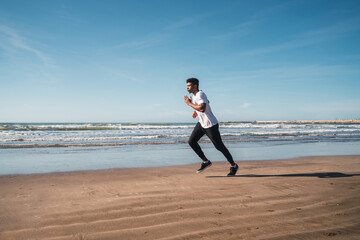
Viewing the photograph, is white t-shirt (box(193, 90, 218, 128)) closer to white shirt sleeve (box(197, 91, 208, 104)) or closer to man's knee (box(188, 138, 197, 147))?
white shirt sleeve (box(197, 91, 208, 104))

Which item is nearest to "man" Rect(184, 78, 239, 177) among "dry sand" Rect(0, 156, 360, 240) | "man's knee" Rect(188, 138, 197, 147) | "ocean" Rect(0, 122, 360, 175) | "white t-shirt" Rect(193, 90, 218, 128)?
"white t-shirt" Rect(193, 90, 218, 128)

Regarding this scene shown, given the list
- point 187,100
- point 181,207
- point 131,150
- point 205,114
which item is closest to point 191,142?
point 205,114

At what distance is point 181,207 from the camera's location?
317cm

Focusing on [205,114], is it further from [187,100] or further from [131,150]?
[131,150]

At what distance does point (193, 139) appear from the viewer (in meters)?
5.75

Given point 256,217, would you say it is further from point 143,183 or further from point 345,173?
point 345,173

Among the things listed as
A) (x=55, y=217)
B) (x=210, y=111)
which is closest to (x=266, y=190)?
(x=210, y=111)

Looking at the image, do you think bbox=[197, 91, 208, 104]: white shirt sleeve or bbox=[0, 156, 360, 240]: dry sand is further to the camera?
bbox=[197, 91, 208, 104]: white shirt sleeve

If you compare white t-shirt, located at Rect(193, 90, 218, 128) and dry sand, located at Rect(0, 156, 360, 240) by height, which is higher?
white t-shirt, located at Rect(193, 90, 218, 128)

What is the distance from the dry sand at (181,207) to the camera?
2.46 m

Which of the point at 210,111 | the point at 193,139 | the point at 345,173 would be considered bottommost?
the point at 345,173

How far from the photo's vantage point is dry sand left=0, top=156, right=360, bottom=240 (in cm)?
246

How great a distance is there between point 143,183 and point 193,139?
5.22 ft

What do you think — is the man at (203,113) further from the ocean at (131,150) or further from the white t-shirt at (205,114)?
the ocean at (131,150)
